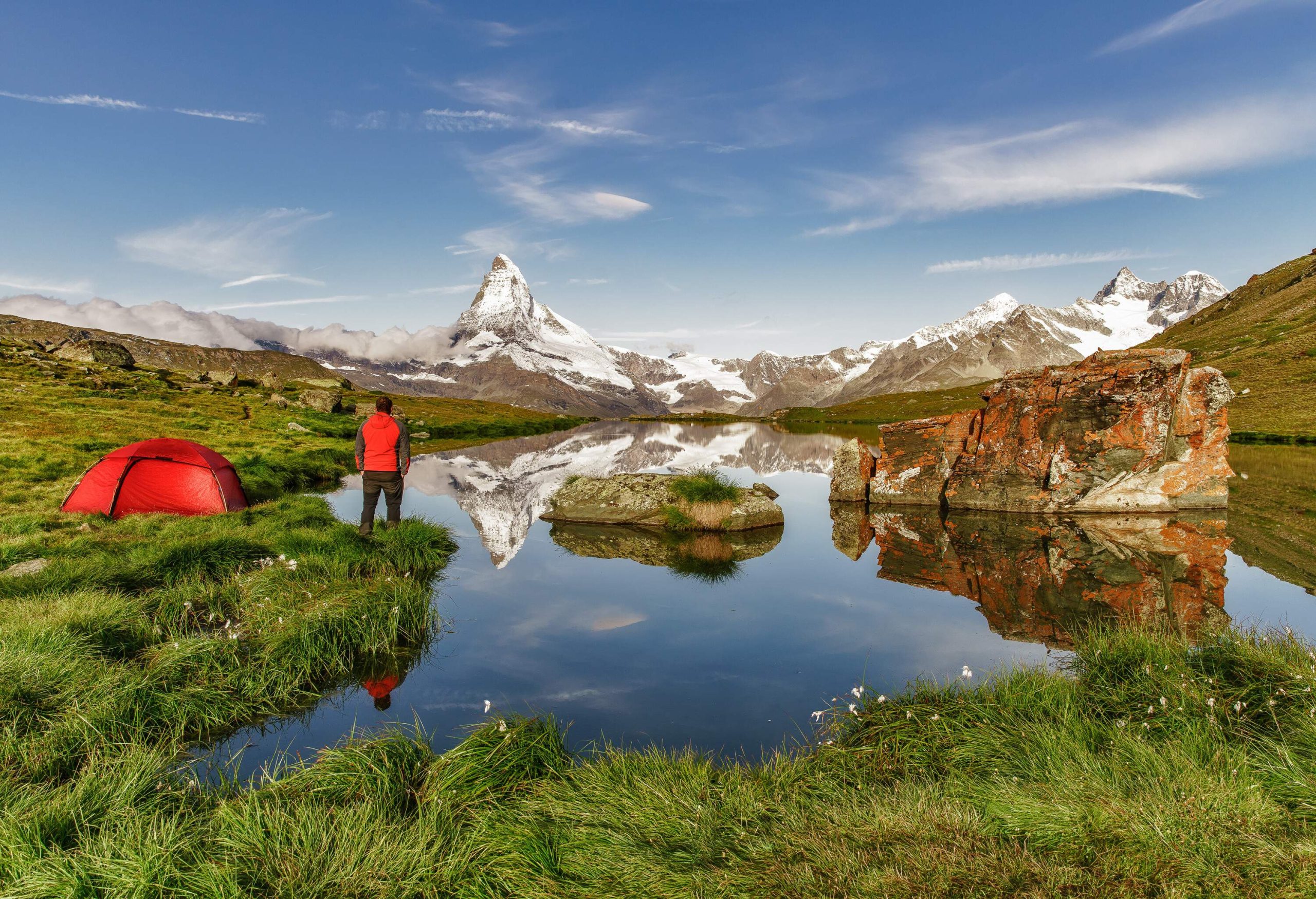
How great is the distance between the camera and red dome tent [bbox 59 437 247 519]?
63.0ft

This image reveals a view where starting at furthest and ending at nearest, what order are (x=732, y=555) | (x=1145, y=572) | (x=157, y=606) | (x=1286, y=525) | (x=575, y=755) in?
(x=1286, y=525) < (x=732, y=555) < (x=1145, y=572) < (x=157, y=606) < (x=575, y=755)

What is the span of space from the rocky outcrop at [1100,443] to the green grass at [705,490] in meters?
9.12

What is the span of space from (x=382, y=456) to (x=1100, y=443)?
24916mm

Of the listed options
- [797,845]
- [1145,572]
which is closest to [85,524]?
[797,845]

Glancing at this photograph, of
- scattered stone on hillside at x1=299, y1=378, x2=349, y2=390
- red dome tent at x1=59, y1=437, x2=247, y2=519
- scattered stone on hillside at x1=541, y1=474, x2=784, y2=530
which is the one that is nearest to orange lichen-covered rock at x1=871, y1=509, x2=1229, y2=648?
scattered stone on hillside at x1=541, y1=474, x2=784, y2=530

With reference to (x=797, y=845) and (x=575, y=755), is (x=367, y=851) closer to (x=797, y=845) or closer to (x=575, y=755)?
(x=575, y=755)

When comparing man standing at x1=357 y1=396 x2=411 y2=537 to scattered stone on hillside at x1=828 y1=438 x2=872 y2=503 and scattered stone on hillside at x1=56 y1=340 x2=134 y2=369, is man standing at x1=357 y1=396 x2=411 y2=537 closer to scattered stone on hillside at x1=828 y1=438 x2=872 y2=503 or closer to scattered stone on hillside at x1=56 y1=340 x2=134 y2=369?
scattered stone on hillside at x1=828 y1=438 x2=872 y2=503

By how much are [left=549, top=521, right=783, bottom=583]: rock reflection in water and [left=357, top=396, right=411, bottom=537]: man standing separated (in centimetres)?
505

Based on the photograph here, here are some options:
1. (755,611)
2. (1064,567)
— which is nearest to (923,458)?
(1064,567)

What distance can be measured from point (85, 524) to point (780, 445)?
62.9 metres

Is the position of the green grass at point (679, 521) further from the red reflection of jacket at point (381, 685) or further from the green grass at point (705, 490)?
the red reflection of jacket at point (381, 685)

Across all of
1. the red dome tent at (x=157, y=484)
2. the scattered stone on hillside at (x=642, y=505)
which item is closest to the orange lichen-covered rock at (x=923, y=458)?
the scattered stone on hillside at (x=642, y=505)

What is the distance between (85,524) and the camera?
675 inches

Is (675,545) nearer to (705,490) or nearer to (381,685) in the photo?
(705,490)
